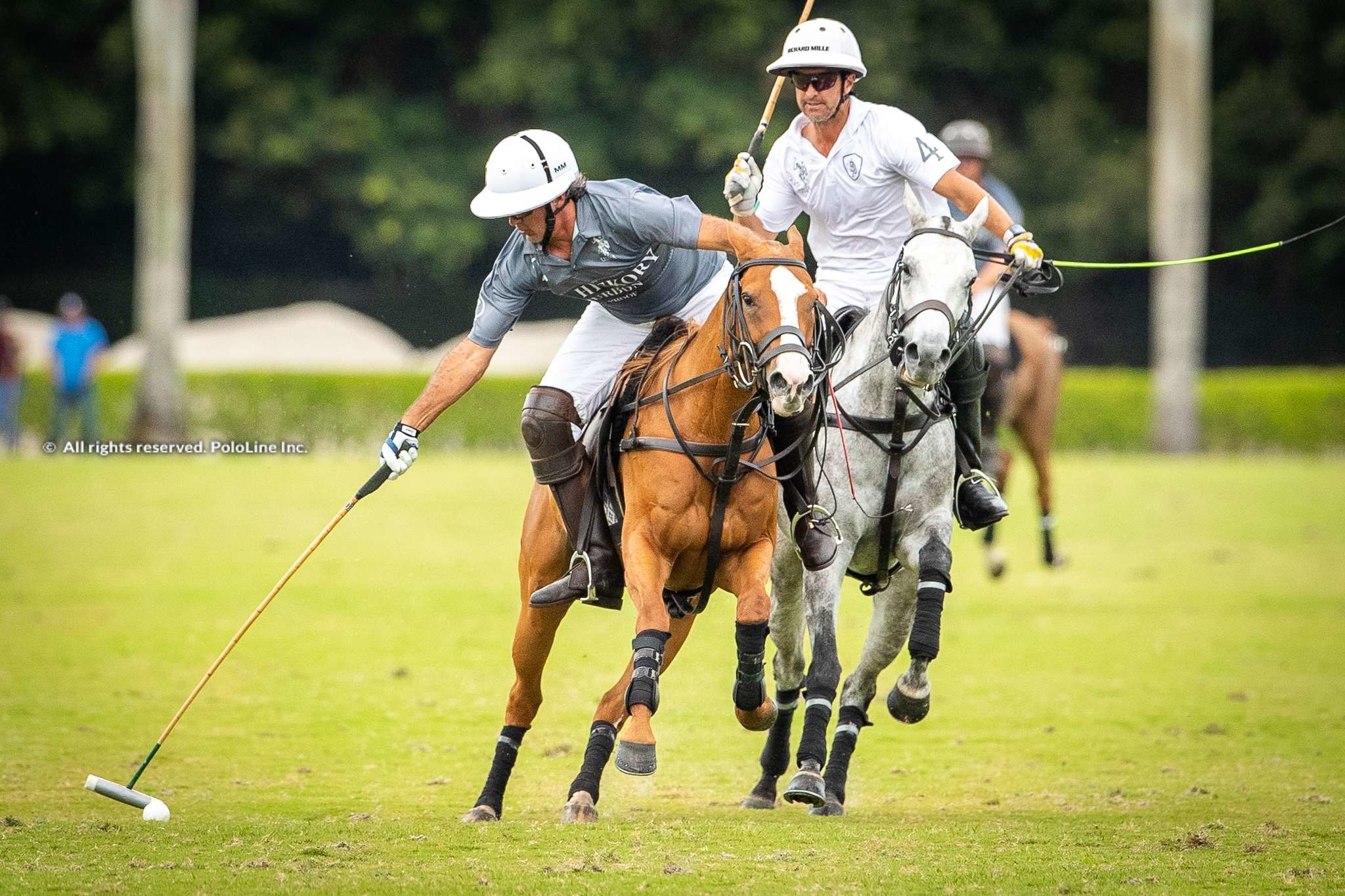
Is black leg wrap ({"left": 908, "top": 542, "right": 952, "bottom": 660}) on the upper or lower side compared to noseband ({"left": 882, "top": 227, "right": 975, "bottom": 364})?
lower

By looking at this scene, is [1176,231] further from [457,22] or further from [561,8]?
[457,22]

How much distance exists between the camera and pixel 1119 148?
33.8 meters

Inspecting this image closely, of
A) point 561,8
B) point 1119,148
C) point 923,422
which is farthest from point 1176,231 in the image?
point 923,422

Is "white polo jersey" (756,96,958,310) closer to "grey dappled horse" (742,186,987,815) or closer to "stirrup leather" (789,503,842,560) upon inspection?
"grey dappled horse" (742,186,987,815)

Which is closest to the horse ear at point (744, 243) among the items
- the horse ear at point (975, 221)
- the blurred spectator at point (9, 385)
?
the horse ear at point (975, 221)

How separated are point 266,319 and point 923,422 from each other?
2560 centimetres

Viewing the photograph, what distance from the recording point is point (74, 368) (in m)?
22.9

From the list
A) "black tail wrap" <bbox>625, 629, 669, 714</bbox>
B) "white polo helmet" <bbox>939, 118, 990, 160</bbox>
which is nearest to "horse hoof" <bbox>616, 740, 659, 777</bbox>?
"black tail wrap" <bbox>625, 629, 669, 714</bbox>

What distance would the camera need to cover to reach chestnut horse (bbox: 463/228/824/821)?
593cm

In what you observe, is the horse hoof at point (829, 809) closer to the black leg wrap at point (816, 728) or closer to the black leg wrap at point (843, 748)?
the black leg wrap at point (843, 748)

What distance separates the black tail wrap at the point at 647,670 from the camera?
6.12 meters

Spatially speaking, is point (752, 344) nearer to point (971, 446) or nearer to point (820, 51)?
point (820, 51)

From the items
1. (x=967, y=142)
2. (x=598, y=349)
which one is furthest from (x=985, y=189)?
(x=598, y=349)

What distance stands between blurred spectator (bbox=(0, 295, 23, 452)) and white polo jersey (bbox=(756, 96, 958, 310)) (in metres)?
18.1
